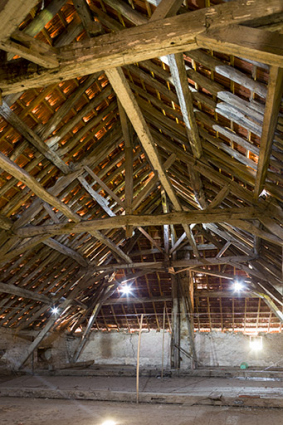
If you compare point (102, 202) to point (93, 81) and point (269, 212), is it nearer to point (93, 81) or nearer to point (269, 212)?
point (93, 81)

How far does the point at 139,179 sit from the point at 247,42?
651 centimetres

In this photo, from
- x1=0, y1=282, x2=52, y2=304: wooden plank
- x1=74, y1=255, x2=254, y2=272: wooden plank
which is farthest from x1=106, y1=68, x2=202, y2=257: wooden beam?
x1=0, y1=282, x2=52, y2=304: wooden plank

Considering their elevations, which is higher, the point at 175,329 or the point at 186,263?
the point at 186,263

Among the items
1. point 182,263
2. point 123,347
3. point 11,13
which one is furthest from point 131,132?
point 123,347

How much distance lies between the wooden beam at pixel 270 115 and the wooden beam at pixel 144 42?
0.70 meters

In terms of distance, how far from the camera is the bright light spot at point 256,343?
44.1ft

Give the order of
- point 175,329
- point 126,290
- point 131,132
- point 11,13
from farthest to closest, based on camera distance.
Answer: point 126,290, point 175,329, point 131,132, point 11,13

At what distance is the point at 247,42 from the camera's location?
252 cm

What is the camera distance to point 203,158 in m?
6.34

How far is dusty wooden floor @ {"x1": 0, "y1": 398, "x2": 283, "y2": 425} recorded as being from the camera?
508cm

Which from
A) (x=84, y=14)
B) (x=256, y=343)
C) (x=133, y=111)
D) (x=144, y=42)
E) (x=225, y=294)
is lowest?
(x=256, y=343)

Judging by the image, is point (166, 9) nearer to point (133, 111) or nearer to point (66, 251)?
point (133, 111)

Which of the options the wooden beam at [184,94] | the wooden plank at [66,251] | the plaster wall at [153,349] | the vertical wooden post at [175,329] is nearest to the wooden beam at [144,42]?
the wooden beam at [184,94]

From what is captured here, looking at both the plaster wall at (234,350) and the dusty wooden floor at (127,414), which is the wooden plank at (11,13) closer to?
the dusty wooden floor at (127,414)
